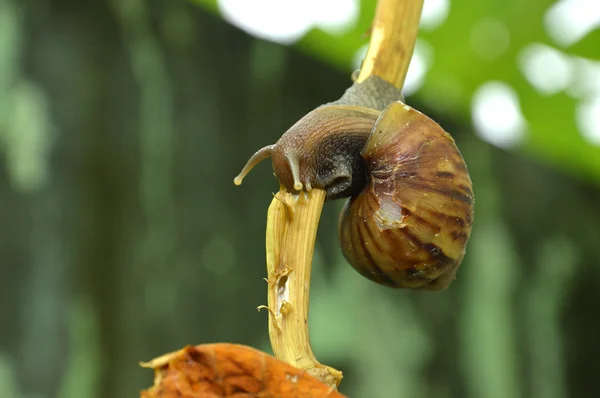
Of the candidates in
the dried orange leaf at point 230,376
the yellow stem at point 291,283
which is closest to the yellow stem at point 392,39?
the yellow stem at point 291,283

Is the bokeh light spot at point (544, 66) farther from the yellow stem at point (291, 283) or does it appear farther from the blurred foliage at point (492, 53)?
the yellow stem at point (291, 283)

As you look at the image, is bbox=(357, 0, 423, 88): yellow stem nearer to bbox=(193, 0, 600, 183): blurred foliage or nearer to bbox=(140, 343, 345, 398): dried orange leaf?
bbox=(140, 343, 345, 398): dried orange leaf

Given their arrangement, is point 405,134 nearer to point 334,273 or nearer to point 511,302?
point 334,273

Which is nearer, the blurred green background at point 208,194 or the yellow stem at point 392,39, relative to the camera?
the yellow stem at point 392,39

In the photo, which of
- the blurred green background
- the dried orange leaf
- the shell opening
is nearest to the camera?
the dried orange leaf

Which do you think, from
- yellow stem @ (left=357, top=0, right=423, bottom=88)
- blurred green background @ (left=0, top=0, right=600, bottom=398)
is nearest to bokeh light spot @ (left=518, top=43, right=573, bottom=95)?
blurred green background @ (left=0, top=0, right=600, bottom=398)

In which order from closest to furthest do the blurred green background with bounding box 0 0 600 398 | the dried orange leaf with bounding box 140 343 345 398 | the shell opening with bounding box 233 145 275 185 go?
the dried orange leaf with bounding box 140 343 345 398
the shell opening with bounding box 233 145 275 185
the blurred green background with bounding box 0 0 600 398
